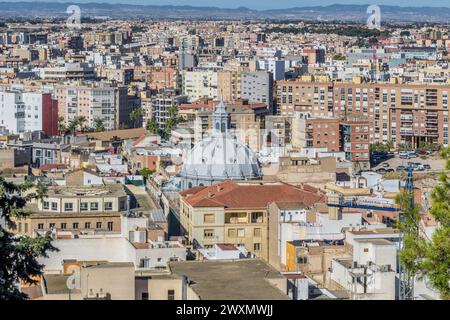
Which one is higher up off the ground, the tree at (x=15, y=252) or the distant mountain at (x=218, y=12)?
the distant mountain at (x=218, y=12)

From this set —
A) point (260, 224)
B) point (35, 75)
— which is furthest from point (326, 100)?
point (260, 224)

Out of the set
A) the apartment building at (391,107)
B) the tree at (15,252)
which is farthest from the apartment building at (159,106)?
the tree at (15,252)

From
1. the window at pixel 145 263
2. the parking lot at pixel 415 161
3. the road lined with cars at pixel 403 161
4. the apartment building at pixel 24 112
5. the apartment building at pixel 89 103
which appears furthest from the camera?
the apartment building at pixel 89 103

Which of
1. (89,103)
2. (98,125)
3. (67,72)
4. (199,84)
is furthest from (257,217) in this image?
(67,72)

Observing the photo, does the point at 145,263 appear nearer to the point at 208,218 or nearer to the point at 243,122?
the point at 208,218

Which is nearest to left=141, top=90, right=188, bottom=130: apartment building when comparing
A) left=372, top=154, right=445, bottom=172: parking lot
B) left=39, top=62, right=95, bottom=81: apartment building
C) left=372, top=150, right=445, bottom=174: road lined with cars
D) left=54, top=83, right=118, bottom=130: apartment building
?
left=54, top=83, right=118, bottom=130: apartment building

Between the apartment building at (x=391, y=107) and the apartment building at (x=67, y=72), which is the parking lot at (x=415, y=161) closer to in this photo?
the apartment building at (x=391, y=107)

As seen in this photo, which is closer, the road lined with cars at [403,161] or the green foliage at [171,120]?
the road lined with cars at [403,161]
